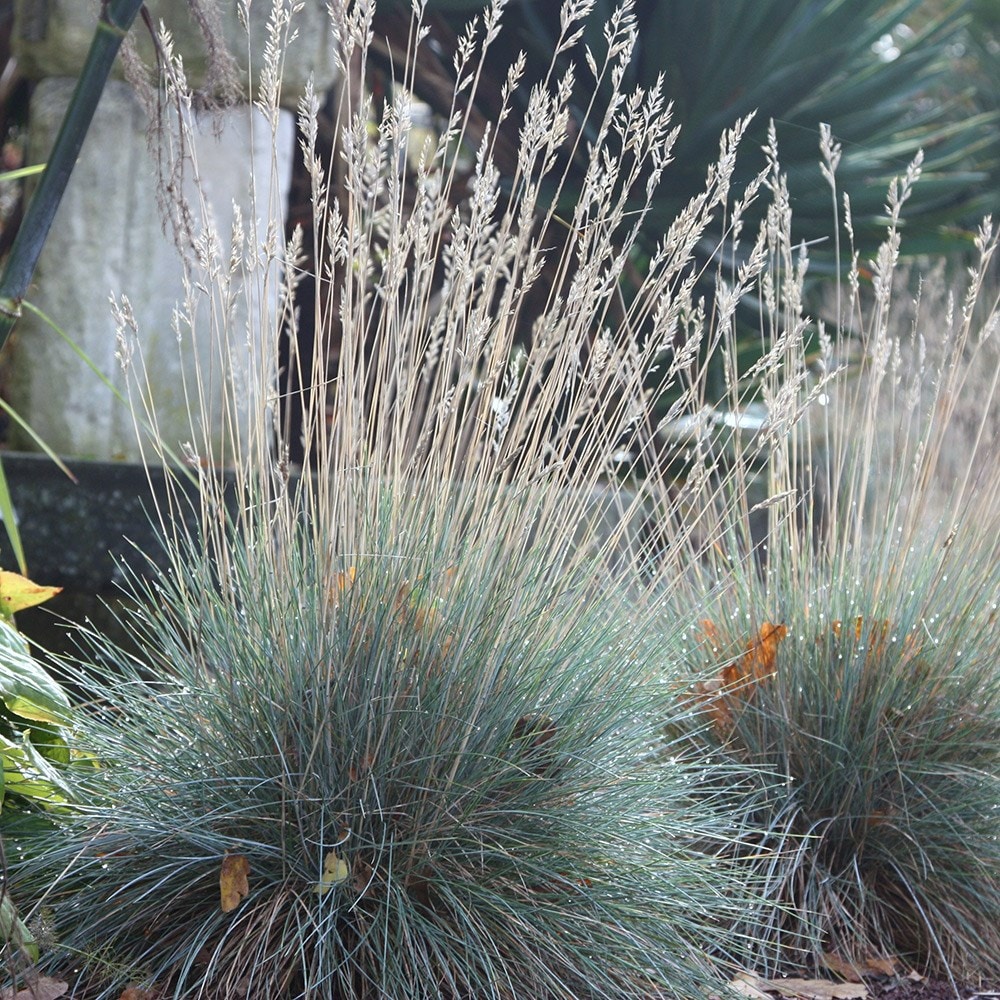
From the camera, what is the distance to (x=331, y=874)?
1725mm

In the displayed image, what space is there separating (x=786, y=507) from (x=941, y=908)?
882 millimetres

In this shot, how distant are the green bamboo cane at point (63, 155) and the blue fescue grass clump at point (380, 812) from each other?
546mm

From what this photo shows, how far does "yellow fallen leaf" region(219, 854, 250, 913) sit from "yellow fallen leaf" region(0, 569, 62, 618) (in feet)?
2.38

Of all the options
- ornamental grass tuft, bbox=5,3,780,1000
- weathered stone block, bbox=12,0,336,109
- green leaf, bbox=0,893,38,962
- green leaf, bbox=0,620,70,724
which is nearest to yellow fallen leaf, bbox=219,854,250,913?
ornamental grass tuft, bbox=5,3,780,1000

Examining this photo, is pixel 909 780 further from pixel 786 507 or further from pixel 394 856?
pixel 394 856

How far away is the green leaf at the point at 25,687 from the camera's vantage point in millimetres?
1862

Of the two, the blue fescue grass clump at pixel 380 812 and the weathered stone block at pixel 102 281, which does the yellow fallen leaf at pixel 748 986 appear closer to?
the blue fescue grass clump at pixel 380 812

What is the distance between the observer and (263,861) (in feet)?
5.88

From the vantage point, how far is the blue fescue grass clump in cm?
171

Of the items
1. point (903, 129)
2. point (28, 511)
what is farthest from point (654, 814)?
point (903, 129)

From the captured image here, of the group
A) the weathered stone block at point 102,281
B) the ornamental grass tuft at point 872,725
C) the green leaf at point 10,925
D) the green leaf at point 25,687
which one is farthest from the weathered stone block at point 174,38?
the green leaf at point 10,925

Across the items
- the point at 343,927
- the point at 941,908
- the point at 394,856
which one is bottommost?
the point at 941,908

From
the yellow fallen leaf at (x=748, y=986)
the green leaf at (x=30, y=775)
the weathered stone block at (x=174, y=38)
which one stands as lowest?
the yellow fallen leaf at (x=748, y=986)

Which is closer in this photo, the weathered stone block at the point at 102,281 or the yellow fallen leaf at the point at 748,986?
the yellow fallen leaf at the point at 748,986
